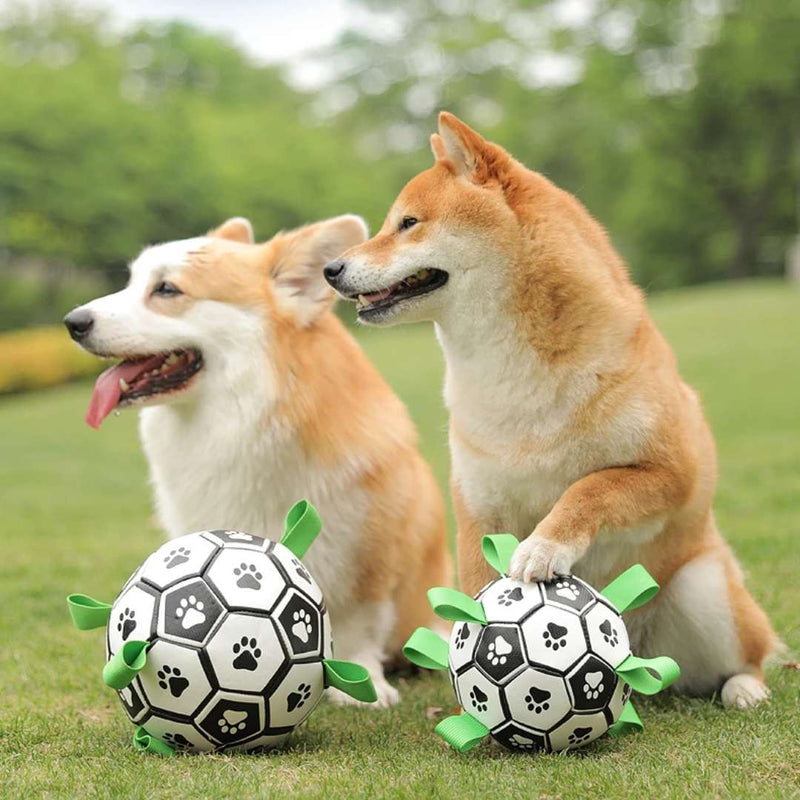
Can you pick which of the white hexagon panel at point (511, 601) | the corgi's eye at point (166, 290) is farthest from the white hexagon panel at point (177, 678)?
the corgi's eye at point (166, 290)

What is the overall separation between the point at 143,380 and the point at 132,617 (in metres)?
1.20

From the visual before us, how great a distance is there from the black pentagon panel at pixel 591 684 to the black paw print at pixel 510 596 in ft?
0.80

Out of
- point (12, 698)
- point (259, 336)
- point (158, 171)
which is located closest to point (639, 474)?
point (259, 336)

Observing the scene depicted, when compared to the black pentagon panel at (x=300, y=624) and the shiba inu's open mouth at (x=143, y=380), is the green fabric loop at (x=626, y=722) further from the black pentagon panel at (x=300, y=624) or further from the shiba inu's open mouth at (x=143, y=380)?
the shiba inu's open mouth at (x=143, y=380)

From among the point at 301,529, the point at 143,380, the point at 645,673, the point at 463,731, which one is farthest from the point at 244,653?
the point at 143,380

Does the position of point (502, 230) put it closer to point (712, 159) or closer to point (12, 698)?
point (12, 698)

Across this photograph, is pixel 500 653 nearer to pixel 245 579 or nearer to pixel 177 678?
pixel 245 579

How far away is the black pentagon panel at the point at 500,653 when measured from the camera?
2.91m

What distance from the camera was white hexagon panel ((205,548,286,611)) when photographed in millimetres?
3008

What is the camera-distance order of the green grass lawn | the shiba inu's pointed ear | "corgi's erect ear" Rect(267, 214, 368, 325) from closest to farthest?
the green grass lawn < "corgi's erect ear" Rect(267, 214, 368, 325) < the shiba inu's pointed ear

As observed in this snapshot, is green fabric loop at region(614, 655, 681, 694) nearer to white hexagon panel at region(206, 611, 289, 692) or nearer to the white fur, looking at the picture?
white hexagon panel at region(206, 611, 289, 692)

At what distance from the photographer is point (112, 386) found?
13.1 feet

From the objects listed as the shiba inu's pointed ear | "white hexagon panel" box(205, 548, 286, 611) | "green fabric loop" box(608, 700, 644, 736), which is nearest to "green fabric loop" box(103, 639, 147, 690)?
"white hexagon panel" box(205, 548, 286, 611)

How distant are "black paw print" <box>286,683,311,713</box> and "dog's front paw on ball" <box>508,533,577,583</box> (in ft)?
2.21
